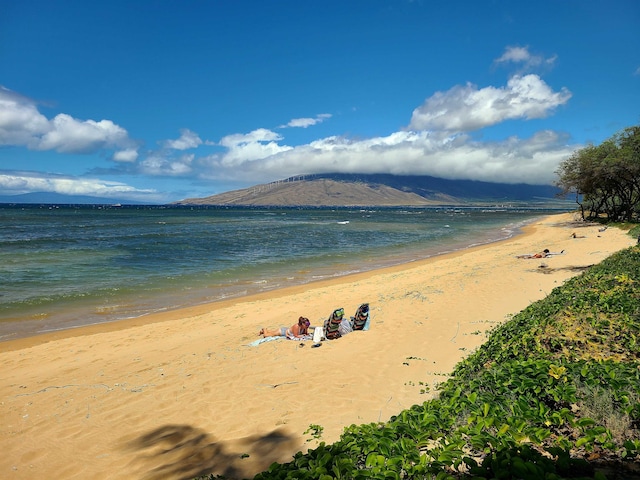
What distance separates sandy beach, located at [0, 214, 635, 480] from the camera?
4.94 m

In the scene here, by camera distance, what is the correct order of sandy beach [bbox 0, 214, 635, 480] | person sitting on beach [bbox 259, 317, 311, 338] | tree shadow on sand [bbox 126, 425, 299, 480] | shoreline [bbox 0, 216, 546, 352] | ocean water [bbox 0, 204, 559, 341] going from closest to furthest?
tree shadow on sand [bbox 126, 425, 299, 480] → sandy beach [bbox 0, 214, 635, 480] → person sitting on beach [bbox 259, 317, 311, 338] → shoreline [bbox 0, 216, 546, 352] → ocean water [bbox 0, 204, 559, 341]

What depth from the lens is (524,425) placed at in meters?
3.40

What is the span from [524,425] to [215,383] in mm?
5442

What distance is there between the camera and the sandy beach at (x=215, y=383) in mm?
4938

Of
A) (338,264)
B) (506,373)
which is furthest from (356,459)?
(338,264)

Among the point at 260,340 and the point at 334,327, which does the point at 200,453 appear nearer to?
the point at 260,340

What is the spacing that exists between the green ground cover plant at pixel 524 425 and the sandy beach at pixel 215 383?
4.85 feet

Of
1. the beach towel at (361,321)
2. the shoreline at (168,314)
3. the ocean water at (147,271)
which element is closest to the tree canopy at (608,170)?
the ocean water at (147,271)

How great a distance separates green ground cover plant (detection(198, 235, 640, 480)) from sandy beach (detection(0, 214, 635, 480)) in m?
1.48

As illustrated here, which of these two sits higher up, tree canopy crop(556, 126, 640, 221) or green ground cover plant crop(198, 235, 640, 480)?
tree canopy crop(556, 126, 640, 221)

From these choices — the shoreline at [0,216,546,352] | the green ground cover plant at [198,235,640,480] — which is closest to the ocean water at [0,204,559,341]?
the shoreline at [0,216,546,352]

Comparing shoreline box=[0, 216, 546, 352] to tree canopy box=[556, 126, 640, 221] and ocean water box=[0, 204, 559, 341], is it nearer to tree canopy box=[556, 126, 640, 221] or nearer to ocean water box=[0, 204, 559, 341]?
ocean water box=[0, 204, 559, 341]

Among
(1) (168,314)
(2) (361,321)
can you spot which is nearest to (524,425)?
(2) (361,321)

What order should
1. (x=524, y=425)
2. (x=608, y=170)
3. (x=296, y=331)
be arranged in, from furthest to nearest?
(x=608, y=170), (x=296, y=331), (x=524, y=425)
